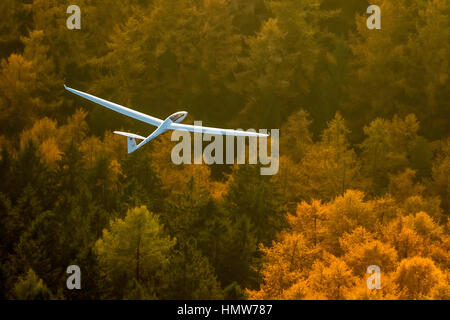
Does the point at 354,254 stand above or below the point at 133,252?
below

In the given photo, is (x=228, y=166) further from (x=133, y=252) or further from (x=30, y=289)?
(x=30, y=289)

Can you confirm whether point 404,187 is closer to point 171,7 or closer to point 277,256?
point 277,256

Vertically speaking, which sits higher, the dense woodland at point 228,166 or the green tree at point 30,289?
the dense woodland at point 228,166

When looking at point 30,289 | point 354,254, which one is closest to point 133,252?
point 30,289

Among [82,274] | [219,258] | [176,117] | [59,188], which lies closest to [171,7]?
[59,188]
